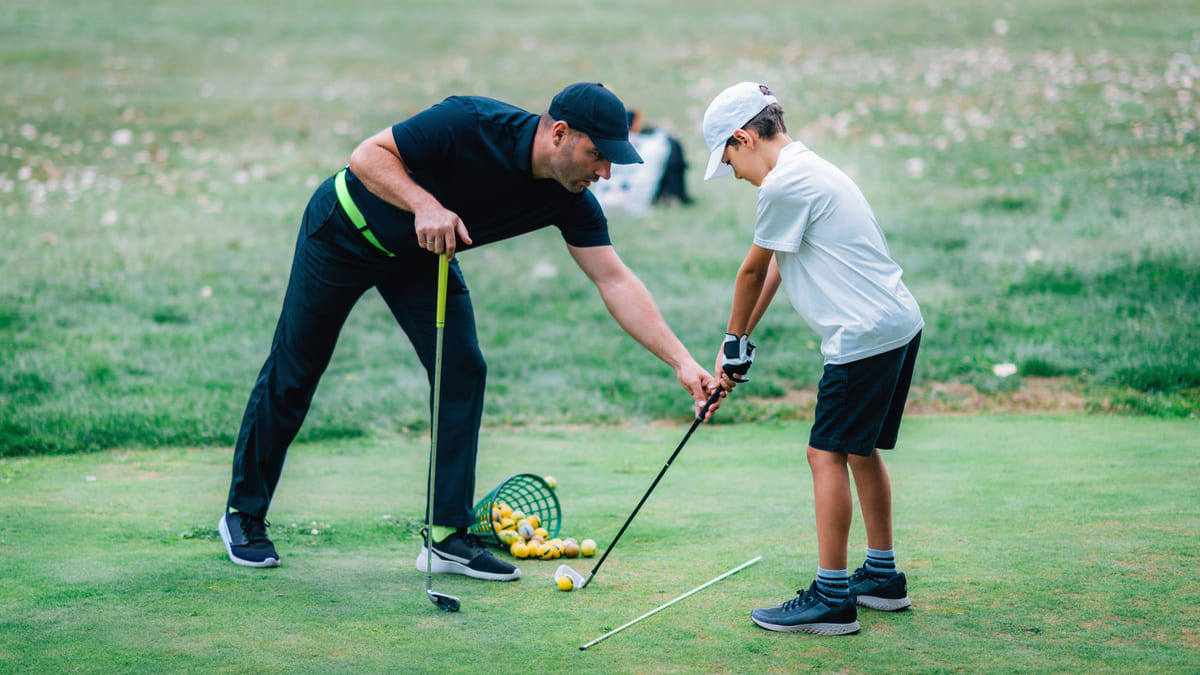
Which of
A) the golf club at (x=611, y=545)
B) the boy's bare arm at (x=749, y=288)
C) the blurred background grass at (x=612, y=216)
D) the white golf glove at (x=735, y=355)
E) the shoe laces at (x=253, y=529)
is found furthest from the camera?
the blurred background grass at (x=612, y=216)

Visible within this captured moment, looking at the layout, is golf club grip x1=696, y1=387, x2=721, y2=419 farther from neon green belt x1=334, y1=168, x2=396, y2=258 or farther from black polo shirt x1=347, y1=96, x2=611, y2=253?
neon green belt x1=334, y1=168, x2=396, y2=258

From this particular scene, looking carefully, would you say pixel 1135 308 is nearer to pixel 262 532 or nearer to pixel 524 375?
pixel 524 375

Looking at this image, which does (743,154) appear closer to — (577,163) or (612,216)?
(577,163)

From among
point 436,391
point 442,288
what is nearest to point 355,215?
point 442,288

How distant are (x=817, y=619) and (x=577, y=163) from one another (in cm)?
170

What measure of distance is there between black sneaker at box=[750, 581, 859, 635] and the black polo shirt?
156cm

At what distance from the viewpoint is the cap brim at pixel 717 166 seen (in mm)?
3928

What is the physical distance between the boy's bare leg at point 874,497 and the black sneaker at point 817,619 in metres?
0.32

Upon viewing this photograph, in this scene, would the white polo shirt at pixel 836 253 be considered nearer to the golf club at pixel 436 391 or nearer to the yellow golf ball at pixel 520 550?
the golf club at pixel 436 391

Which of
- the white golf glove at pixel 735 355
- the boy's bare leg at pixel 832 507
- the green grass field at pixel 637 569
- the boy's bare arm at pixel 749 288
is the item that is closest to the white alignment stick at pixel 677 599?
the green grass field at pixel 637 569

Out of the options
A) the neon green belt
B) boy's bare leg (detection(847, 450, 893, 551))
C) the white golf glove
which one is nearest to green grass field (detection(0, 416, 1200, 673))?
boy's bare leg (detection(847, 450, 893, 551))

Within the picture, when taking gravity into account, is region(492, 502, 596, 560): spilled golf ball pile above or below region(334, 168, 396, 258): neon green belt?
below

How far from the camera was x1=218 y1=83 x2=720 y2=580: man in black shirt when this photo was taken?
413 centimetres

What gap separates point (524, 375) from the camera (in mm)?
8797
